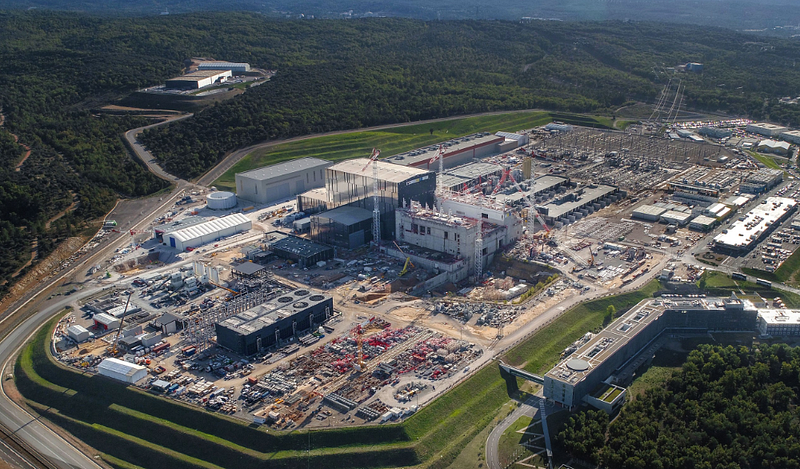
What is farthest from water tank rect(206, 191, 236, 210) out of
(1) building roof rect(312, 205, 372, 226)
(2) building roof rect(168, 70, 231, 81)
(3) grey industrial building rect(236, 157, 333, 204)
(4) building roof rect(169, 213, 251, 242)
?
(2) building roof rect(168, 70, 231, 81)

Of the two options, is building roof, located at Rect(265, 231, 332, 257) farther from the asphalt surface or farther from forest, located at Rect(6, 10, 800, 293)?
forest, located at Rect(6, 10, 800, 293)

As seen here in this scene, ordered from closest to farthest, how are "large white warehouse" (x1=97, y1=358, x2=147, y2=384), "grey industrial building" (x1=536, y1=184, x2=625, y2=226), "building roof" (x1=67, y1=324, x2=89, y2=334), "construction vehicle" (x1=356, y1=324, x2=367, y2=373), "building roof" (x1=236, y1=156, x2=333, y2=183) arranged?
"large white warehouse" (x1=97, y1=358, x2=147, y2=384), "construction vehicle" (x1=356, y1=324, x2=367, y2=373), "building roof" (x1=67, y1=324, x2=89, y2=334), "grey industrial building" (x1=536, y1=184, x2=625, y2=226), "building roof" (x1=236, y1=156, x2=333, y2=183)

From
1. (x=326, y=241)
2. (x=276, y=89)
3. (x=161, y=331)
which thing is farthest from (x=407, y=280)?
(x=276, y=89)

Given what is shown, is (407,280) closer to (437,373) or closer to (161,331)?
(437,373)

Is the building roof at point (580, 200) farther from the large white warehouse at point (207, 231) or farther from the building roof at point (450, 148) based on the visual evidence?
the large white warehouse at point (207, 231)

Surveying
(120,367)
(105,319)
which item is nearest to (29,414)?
(120,367)

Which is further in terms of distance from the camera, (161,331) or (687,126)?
(687,126)

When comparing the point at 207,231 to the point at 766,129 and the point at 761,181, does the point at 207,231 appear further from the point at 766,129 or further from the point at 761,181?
the point at 766,129
